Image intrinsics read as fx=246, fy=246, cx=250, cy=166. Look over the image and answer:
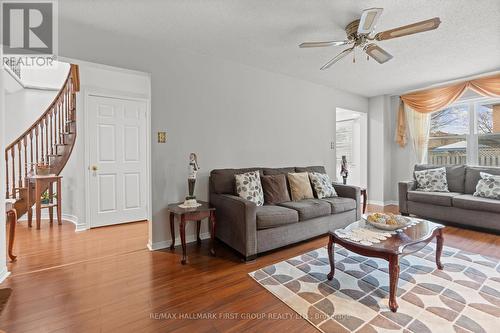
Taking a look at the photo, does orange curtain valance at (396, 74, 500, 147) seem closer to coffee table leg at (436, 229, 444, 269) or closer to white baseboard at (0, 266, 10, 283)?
coffee table leg at (436, 229, 444, 269)

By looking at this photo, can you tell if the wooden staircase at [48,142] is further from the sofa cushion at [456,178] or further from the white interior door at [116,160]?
the sofa cushion at [456,178]

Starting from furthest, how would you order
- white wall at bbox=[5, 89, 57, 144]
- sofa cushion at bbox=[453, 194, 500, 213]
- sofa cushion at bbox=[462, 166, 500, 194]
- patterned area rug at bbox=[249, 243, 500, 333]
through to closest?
1. white wall at bbox=[5, 89, 57, 144]
2. sofa cushion at bbox=[462, 166, 500, 194]
3. sofa cushion at bbox=[453, 194, 500, 213]
4. patterned area rug at bbox=[249, 243, 500, 333]

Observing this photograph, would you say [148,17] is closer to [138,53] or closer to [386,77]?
[138,53]

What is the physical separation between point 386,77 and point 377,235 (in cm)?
323

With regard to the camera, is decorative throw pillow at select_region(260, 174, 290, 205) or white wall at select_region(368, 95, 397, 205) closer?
decorative throw pillow at select_region(260, 174, 290, 205)

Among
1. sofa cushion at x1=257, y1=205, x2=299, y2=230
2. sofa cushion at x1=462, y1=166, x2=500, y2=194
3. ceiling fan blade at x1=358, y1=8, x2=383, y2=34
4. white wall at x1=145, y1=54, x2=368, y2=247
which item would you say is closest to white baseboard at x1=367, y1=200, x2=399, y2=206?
sofa cushion at x1=462, y1=166, x2=500, y2=194

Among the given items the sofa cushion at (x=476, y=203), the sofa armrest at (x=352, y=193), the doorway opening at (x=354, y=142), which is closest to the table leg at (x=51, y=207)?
the sofa armrest at (x=352, y=193)

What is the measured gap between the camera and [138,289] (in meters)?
2.08

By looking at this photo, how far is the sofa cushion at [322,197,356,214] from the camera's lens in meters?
3.36

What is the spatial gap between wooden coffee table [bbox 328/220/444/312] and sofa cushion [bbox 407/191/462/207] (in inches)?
73.9

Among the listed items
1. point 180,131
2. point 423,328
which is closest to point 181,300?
point 423,328

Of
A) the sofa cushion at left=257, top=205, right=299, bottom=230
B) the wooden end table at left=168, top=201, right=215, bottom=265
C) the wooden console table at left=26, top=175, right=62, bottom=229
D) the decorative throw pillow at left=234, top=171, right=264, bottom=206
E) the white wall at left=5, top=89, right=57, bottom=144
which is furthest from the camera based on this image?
the white wall at left=5, top=89, right=57, bottom=144

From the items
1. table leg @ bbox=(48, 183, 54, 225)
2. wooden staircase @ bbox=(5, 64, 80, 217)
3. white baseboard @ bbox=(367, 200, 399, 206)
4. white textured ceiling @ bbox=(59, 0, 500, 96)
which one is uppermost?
white textured ceiling @ bbox=(59, 0, 500, 96)

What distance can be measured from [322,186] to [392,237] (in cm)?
167
